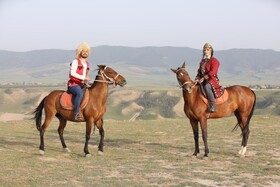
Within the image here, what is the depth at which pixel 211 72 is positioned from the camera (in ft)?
38.9

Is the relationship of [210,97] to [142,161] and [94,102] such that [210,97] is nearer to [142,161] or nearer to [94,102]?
[142,161]

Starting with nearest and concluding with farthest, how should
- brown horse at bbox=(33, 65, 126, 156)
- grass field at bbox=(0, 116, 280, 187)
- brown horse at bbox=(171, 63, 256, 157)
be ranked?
1. grass field at bbox=(0, 116, 280, 187)
2. brown horse at bbox=(171, 63, 256, 157)
3. brown horse at bbox=(33, 65, 126, 156)

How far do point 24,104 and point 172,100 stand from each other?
44.1 meters

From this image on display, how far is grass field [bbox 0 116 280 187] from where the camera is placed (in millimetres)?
8961

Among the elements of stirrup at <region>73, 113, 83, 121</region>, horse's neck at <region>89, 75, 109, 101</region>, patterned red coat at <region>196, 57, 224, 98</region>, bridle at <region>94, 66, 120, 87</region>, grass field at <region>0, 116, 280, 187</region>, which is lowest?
grass field at <region>0, 116, 280, 187</region>

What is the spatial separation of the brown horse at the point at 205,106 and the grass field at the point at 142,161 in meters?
0.87

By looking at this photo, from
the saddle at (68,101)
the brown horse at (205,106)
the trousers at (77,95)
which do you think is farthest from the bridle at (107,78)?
the brown horse at (205,106)

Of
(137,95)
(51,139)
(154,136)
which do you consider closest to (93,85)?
(51,139)

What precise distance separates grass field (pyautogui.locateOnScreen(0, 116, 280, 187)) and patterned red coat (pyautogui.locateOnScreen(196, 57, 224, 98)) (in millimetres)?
2115

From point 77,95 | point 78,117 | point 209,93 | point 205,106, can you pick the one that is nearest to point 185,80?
point 209,93

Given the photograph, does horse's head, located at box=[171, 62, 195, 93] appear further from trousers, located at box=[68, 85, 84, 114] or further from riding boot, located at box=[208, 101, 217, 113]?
trousers, located at box=[68, 85, 84, 114]

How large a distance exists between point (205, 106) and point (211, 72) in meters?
1.05

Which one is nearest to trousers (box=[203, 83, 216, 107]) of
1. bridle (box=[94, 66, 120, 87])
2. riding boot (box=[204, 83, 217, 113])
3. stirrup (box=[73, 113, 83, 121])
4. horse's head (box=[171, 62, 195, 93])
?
riding boot (box=[204, 83, 217, 113])

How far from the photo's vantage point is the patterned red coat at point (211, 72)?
11.9m
